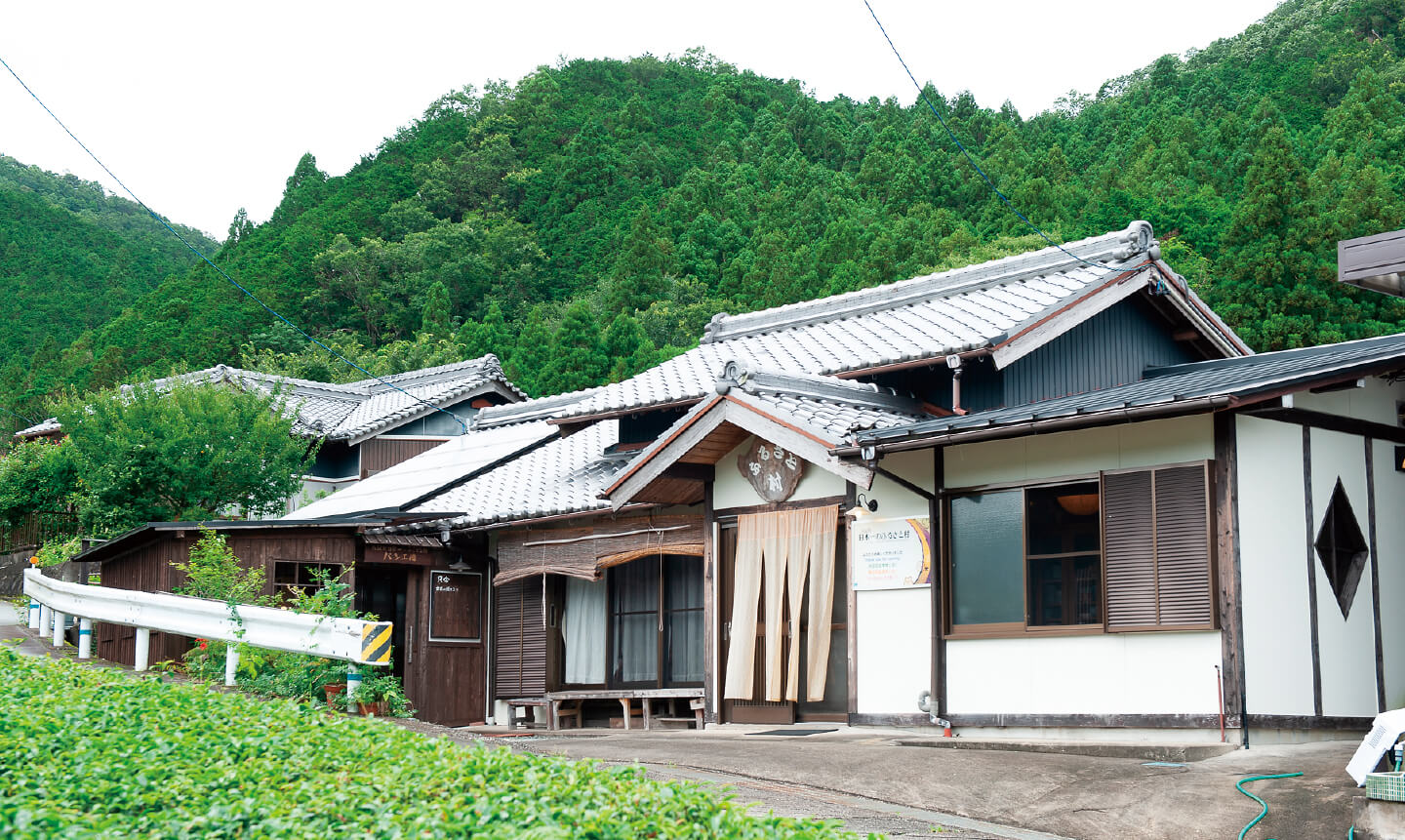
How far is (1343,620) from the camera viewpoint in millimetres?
10781

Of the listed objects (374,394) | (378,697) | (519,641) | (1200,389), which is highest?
(374,394)

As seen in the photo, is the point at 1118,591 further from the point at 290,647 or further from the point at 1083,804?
the point at 290,647

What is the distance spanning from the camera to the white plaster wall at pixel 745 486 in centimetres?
1343

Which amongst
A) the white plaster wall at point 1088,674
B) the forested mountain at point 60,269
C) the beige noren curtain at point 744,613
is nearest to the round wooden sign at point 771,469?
the beige noren curtain at point 744,613

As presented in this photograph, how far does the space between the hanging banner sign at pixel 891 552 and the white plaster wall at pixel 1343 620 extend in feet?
11.5

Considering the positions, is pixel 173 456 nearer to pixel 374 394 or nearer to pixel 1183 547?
pixel 374 394

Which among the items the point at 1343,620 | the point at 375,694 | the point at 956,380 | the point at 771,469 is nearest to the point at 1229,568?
the point at 1343,620

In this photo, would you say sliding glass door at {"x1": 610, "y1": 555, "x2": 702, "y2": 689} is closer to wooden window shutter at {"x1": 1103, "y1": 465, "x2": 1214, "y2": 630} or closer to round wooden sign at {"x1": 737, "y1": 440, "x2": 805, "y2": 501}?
round wooden sign at {"x1": 737, "y1": 440, "x2": 805, "y2": 501}

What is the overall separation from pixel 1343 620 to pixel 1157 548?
173cm

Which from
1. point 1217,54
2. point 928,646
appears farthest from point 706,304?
point 928,646

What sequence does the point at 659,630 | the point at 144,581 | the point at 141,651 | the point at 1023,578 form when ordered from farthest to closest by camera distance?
the point at 144,581, the point at 659,630, the point at 141,651, the point at 1023,578

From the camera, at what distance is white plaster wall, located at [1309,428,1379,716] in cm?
1062

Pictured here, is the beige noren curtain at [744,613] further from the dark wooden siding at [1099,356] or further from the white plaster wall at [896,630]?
the dark wooden siding at [1099,356]

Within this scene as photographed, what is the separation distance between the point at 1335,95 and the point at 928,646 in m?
36.0
